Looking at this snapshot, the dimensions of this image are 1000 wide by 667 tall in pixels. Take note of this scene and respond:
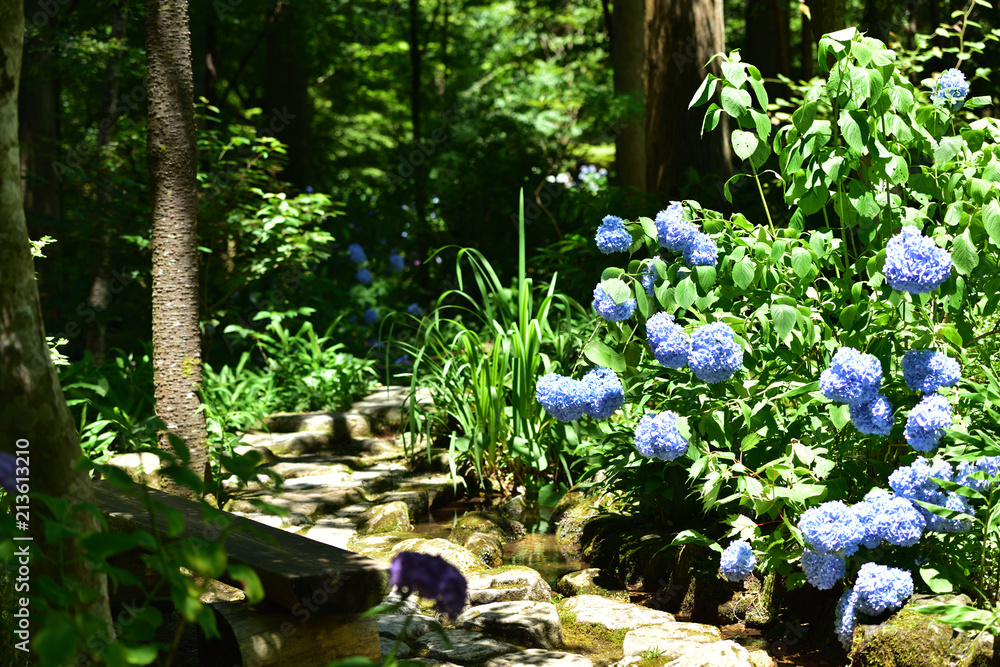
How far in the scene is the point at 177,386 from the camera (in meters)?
3.84

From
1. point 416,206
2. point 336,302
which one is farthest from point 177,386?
point 416,206

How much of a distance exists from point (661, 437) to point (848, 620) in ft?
2.51

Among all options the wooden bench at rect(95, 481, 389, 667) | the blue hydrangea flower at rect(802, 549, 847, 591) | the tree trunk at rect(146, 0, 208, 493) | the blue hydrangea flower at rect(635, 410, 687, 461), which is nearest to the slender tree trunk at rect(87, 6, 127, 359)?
the tree trunk at rect(146, 0, 208, 493)

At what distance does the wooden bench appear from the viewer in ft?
6.73

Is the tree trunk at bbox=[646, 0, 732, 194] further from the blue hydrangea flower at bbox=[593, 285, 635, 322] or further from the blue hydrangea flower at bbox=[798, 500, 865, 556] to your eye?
the blue hydrangea flower at bbox=[798, 500, 865, 556]

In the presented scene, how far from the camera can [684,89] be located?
18.1ft

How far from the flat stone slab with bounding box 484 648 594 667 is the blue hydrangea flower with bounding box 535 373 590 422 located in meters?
0.89

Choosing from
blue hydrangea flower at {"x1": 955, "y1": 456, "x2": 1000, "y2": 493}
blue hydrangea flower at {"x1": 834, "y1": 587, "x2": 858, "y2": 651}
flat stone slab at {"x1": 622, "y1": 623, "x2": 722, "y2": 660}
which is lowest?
flat stone slab at {"x1": 622, "y1": 623, "x2": 722, "y2": 660}

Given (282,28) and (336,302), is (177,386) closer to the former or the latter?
(336,302)

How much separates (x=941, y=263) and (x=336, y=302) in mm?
5993

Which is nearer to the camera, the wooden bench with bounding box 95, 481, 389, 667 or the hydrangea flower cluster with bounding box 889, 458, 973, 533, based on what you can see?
the wooden bench with bounding box 95, 481, 389, 667

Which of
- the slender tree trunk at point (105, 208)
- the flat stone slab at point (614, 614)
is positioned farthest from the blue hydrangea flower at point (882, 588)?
the slender tree trunk at point (105, 208)

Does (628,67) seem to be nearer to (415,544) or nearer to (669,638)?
(415,544)

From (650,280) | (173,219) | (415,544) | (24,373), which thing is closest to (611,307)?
(650,280)
